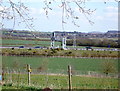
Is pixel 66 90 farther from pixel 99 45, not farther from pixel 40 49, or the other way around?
pixel 99 45

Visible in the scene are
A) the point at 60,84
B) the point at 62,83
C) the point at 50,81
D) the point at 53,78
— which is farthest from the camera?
the point at 53,78

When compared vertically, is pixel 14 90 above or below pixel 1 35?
below

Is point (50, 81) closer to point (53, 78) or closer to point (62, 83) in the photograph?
point (62, 83)

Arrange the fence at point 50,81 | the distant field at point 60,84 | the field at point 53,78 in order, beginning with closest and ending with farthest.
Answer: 1. the distant field at point 60,84
2. the fence at point 50,81
3. the field at point 53,78

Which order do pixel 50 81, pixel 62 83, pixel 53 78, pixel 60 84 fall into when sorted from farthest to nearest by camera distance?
pixel 53 78 → pixel 50 81 → pixel 62 83 → pixel 60 84

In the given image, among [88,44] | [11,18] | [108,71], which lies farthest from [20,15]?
[88,44]

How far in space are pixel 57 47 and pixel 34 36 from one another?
40.7 meters

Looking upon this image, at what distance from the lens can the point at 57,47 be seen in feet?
148

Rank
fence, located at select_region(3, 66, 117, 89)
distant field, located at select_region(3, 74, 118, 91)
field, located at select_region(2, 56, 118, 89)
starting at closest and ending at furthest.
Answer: distant field, located at select_region(3, 74, 118, 91) → fence, located at select_region(3, 66, 117, 89) → field, located at select_region(2, 56, 118, 89)

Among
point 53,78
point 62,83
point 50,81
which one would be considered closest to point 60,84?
point 62,83

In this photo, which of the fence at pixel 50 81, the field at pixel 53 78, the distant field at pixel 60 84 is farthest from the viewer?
the field at pixel 53 78

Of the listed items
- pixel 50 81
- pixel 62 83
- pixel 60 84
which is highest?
pixel 60 84

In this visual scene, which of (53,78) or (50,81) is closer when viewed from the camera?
(50,81)

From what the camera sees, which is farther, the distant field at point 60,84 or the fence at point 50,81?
the fence at point 50,81
